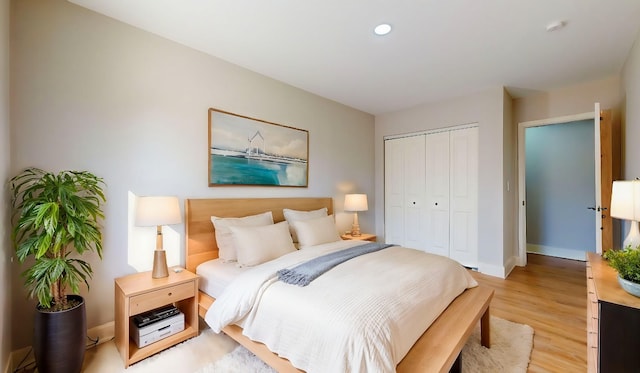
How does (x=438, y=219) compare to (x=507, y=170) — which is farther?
(x=438, y=219)

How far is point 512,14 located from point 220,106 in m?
2.71

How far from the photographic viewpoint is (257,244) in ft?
7.95

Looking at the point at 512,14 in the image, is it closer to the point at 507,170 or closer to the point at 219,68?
the point at 507,170

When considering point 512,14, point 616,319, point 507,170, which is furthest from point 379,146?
point 616,319

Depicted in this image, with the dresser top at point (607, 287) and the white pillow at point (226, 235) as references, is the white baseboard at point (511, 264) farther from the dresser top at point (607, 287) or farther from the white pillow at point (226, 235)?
the white pillow at point (226, 235)

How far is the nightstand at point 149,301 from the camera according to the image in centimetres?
187

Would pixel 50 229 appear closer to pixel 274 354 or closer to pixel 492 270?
pixel 274 354

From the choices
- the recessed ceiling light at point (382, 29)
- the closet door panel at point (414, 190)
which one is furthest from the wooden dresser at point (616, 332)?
the closet door panel at point (414, 190)

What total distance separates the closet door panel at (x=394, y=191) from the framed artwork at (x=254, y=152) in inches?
71.8

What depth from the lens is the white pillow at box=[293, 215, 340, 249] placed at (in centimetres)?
295

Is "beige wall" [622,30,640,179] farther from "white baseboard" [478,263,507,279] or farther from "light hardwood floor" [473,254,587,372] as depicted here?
"white baseboard" [478,263,507,279]

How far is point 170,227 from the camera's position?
8.23ft

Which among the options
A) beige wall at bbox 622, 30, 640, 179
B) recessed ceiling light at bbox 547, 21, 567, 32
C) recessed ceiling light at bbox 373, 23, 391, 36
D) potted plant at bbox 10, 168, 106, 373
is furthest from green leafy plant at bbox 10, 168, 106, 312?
beige wall at bbox 622, 30, 640, 179

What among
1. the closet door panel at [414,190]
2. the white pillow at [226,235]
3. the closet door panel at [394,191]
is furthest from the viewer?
the closet door panel at [394,191]
